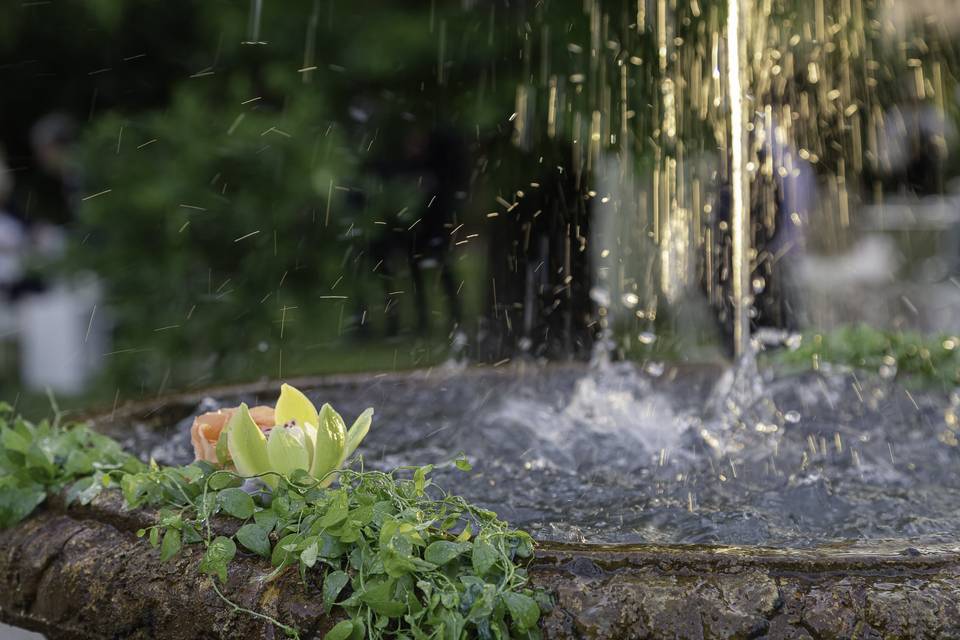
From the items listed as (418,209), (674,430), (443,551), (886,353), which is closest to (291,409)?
(443,551)

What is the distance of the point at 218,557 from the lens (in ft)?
3.56

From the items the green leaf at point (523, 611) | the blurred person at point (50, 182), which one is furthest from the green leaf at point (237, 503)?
the blurred person at point (50, 182)

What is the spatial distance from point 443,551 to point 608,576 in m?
0.17

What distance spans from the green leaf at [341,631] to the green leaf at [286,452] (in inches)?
9.6

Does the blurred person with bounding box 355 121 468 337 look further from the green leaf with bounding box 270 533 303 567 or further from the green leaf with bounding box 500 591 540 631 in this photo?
the green leaf with bounding box 500 591 540 631

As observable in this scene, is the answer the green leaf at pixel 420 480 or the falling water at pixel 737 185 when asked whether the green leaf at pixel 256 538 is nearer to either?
the green leaf at pixel 420 480

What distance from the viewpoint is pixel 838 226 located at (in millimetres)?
7430

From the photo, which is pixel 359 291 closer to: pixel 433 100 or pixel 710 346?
pixel 433 100

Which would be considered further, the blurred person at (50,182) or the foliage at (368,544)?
the blurred person at (50,182)

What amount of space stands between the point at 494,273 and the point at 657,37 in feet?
4.65

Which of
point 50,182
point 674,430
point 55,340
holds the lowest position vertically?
point 55,340

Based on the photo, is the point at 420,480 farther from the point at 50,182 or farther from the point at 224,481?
the point at 50,182

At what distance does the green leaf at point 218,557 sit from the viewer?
42.3 inches

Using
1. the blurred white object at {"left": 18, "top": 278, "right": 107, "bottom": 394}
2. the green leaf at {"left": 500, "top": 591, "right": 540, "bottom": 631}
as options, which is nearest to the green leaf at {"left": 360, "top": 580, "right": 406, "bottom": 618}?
the green leaf at {"left": 500, "top": 591, "right": 540, "bottom": 631}
